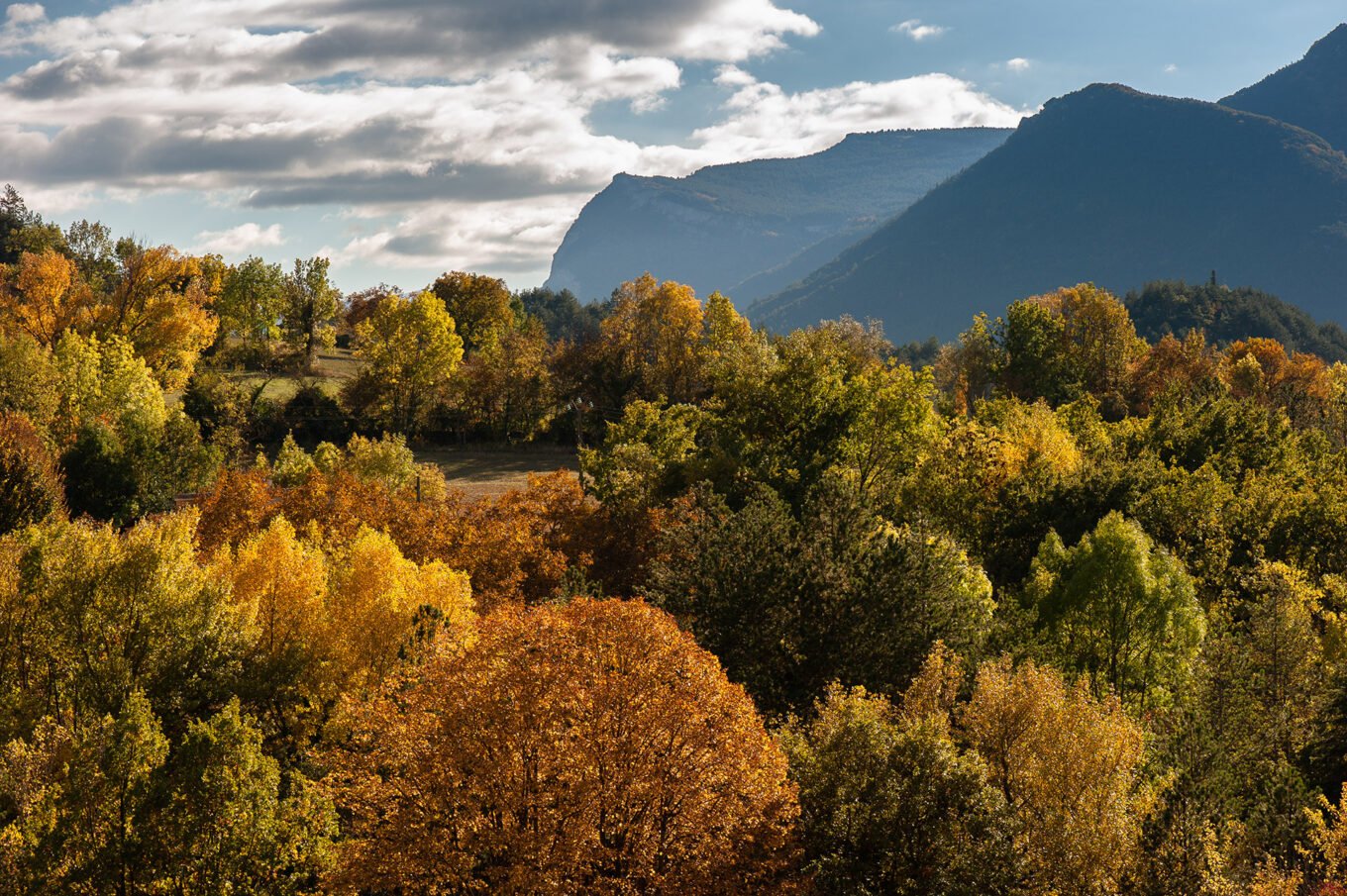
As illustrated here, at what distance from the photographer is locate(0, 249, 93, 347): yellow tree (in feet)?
293

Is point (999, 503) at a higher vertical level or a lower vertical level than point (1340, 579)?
higher

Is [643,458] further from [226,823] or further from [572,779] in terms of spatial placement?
[226,823]

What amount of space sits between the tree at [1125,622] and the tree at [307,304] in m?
88.3

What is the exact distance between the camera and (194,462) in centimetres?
6731

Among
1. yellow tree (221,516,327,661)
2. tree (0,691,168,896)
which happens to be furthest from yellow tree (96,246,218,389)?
tree (0,691,168,896)

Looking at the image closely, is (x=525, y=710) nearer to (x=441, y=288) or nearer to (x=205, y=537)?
(x=205, y=537)

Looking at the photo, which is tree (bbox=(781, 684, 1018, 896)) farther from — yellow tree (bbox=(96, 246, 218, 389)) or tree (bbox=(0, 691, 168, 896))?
yellow tree (bbox=(96, 246, 218, 389))

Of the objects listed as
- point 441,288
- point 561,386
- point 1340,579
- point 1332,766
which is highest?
point 441,288

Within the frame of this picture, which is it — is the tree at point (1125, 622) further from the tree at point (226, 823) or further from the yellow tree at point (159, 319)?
the yellow tree at point (159, 319)

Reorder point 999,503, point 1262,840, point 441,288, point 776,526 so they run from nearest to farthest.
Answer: point 1262,840 < point 776,526 < point 999,503 < point 441,288

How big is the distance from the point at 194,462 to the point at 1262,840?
204 feet

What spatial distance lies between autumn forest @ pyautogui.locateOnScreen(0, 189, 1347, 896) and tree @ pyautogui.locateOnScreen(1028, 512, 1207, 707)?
0.47 feet

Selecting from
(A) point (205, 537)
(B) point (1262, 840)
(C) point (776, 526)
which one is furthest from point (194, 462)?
(B) point (1262, 840)

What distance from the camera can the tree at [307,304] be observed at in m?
110
